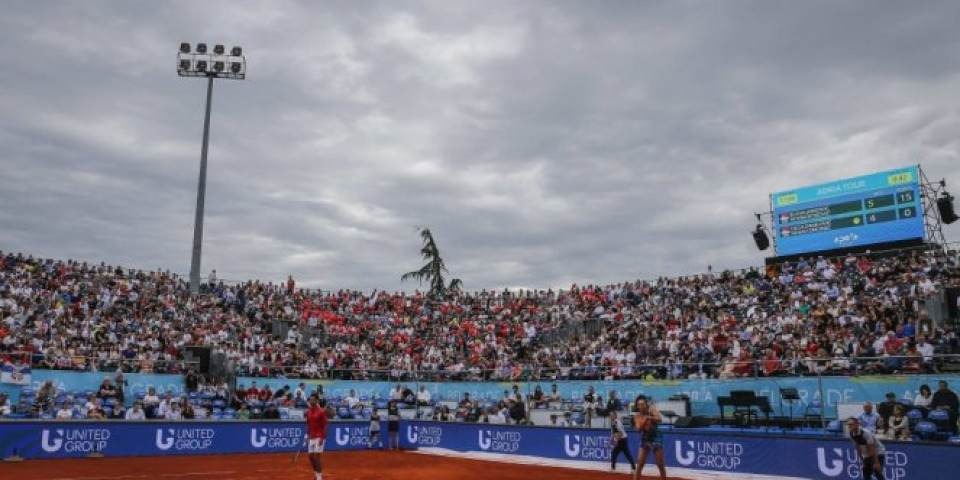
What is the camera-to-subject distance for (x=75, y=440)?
2497 centimetres

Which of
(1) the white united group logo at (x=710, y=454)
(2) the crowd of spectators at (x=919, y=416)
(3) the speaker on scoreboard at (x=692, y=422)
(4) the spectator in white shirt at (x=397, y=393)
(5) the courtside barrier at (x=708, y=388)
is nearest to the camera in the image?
(2) the crowd of spectators at (x=919, y=416)

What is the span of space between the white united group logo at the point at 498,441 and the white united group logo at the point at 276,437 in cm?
716

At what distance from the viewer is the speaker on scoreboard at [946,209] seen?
1330 inches

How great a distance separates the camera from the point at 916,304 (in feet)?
90.0

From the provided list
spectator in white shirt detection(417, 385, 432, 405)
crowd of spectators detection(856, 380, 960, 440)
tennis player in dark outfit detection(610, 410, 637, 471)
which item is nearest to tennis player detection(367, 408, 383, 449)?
spectator in white shirt detection(417, 385, 432, 405)

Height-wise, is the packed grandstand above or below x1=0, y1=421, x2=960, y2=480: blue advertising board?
above

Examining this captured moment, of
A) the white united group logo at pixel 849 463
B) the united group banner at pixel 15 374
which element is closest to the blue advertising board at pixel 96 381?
the united group banner at pixel 15 374

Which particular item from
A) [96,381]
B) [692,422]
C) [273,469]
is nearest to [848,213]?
[692,422]

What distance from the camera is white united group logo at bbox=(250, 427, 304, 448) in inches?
1131

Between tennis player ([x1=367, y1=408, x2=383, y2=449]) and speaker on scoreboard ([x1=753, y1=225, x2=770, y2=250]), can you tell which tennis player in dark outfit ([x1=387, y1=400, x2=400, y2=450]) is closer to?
tennis player ([x1=367, y1=408, x2=383, y2=449])

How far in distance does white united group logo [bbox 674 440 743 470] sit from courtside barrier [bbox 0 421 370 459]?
13.9 m

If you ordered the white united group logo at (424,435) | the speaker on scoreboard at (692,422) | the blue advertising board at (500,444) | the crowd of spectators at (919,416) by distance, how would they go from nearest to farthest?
the blue advertising board at (500,444), the crowd of spectators at (919,416), the speaker on scoreboard at (692,422), the white united group logo at (424,435)

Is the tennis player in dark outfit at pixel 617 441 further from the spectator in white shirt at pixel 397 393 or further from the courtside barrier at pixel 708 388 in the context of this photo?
the spectator in white shirt at pixel 397 393

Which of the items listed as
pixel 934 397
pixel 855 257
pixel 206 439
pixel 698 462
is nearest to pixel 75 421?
pixel 206 439
